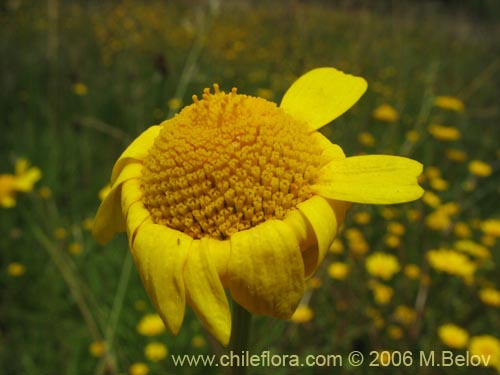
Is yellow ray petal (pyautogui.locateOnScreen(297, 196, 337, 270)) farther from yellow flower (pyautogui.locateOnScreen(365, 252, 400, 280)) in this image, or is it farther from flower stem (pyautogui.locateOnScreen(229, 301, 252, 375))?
yellow flower (pyautogui.locateOnScreen(365, 252, 400, 280))

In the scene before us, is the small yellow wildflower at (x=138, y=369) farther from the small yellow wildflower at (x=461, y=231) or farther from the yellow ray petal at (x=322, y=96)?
the small yellow wildflower at (x=461, y=231)

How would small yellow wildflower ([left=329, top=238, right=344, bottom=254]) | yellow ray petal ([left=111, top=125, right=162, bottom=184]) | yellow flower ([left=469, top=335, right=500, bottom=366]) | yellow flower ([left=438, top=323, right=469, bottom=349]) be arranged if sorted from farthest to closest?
small yellow wildflower ([left=329, top=238, right=344, bottom=254]) < yellow flower ([left=438, top=323, right=469, bottom=349]) < yellow flower ([left=469, top=335, right=500, bottom=366]) < yellow ray petal ([left=111, top=125, right=162, bottom=184])

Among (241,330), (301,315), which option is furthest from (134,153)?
(301,315)

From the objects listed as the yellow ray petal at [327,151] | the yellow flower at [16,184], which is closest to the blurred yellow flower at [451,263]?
the yellow ray petal at [327,151]

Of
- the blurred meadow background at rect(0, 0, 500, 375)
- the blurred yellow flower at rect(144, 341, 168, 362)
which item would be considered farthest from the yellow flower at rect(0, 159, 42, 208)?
the blurred yellow flower at rect(144, 341, 168, 362)

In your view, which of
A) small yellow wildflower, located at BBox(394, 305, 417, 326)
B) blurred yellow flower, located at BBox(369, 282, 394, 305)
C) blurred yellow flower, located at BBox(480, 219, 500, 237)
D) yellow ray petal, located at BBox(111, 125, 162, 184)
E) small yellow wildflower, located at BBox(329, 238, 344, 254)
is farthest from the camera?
blurred yellow flower, located at BBox(480, 219, 500, 237)

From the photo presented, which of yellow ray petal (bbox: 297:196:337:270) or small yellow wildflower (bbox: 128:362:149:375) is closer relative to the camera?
yellow ray petal (bbox: 297:196:337:270)

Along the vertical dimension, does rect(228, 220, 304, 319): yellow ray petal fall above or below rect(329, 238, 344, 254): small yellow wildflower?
above
